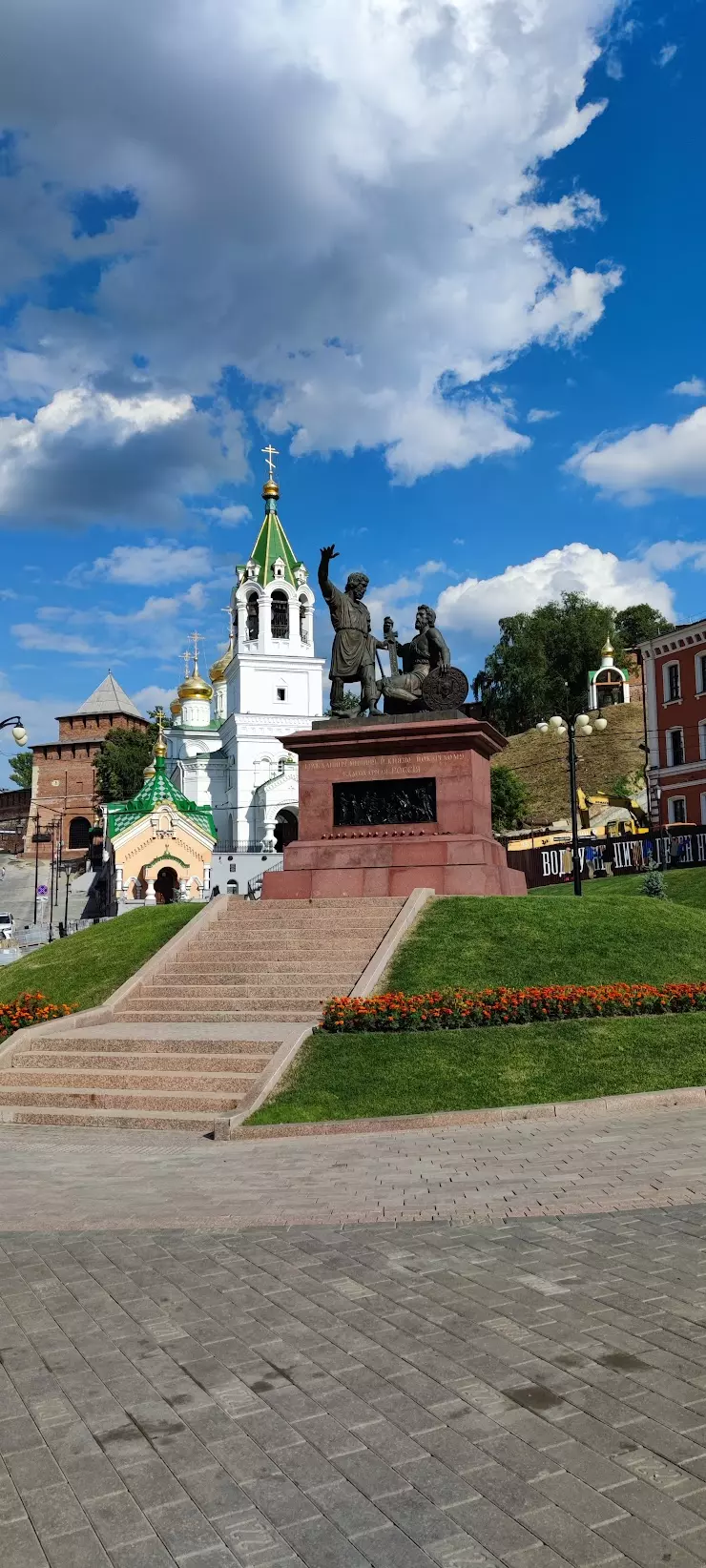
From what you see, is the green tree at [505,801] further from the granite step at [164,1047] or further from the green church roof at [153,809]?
the granite step at [164,1047]

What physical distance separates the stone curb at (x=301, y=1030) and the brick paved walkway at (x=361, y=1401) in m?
3.18

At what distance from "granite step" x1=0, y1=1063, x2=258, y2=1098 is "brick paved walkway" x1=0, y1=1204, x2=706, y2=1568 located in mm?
4453

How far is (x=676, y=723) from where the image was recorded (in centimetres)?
4697

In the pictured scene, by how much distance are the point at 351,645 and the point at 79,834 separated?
267 ft

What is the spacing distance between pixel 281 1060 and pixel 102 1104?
1953mm

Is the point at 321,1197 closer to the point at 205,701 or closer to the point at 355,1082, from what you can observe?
the point at 355,1082

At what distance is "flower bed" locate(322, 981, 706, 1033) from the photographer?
12.1 meters

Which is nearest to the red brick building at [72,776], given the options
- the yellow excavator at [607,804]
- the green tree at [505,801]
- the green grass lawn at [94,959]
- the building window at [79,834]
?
the building window at [79,834]

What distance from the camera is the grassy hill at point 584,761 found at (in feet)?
256

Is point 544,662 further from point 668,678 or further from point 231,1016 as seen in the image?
point 231,1016

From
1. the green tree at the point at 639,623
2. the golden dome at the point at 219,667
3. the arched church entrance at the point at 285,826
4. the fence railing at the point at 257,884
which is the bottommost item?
the fence railing at the point at 257,884

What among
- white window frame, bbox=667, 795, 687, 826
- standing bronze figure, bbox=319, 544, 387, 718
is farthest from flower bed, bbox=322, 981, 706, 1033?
white window frame, bbox=667, 795, 687, 826

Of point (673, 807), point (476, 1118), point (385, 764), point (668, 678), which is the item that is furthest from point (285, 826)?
point (476, 1118)

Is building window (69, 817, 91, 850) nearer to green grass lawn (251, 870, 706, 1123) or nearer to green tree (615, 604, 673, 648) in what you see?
green tree (615, 604, 673, 648)
